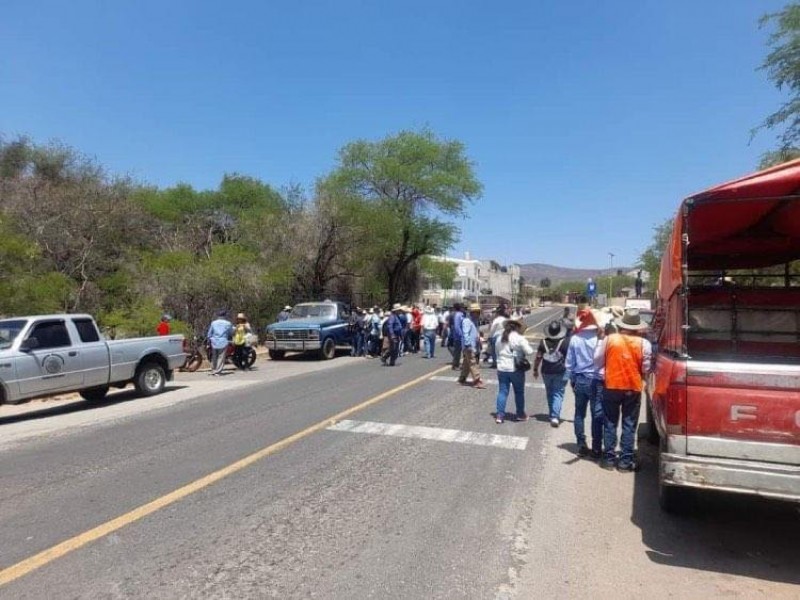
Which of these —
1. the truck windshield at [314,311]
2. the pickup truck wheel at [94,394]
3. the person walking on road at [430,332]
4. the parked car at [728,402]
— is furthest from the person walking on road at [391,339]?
the parked car at [728,402]

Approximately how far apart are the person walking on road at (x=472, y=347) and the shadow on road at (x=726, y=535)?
6.56m

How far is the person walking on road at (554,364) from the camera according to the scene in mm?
8352

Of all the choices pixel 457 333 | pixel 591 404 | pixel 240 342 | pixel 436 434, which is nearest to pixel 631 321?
pixel 591 404

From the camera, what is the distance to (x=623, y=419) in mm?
6383

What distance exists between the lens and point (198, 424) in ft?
28.5

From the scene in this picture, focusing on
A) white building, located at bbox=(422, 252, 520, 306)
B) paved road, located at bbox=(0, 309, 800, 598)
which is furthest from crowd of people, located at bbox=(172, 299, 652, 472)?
white building, located at bbox=(422, 252, 520, 306)

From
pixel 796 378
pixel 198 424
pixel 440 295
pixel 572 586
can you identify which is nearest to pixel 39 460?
pixel 198 424

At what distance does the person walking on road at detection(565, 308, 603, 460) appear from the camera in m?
6.84

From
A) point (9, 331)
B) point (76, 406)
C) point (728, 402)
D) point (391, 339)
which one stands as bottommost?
point (76, 406)

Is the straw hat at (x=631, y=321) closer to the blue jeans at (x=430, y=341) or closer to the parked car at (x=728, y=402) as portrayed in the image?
the parked car at (x=728, y=402)

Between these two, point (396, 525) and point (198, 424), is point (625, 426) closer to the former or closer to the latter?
point (396, 525)

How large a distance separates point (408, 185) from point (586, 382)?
3316 cm

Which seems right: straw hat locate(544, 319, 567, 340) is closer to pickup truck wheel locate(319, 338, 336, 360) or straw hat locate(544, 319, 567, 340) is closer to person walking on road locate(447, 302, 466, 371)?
person walking on road locate(447, 302, 466, 371)

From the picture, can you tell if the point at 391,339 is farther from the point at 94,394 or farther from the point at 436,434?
the point at 436,434
